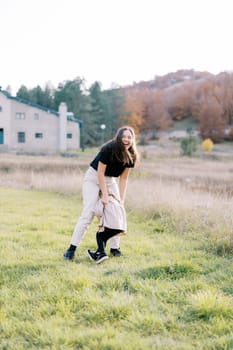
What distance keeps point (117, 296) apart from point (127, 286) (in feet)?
1.24

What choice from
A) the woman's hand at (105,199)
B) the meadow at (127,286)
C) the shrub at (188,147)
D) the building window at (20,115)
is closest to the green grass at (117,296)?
the meadow at (127,286)

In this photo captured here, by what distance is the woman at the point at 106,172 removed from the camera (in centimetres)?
490

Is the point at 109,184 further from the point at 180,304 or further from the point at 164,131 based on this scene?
the point at 164,131

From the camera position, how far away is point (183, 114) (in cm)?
9712

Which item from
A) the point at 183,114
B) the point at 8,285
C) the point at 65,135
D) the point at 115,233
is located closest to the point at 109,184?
the point at 115,233

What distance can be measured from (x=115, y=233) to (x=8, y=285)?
151cm

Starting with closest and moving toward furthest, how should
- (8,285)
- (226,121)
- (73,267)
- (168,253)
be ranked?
(8,285) → (73,267) → (168,253) → (226,121)

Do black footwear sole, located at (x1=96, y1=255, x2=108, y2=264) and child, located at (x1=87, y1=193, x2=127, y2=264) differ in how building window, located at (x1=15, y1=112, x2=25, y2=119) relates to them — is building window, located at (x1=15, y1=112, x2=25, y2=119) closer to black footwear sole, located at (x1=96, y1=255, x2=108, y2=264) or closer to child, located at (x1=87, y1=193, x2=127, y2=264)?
child, located at (x1=87, y1=193, x2=127, y2=264)

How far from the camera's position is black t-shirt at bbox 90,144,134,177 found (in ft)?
16.1

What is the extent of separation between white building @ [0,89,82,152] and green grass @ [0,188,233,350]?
114 feet

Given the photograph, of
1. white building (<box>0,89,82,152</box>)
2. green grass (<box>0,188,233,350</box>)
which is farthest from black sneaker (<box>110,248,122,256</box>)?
white building (<box>0,89,82,152</box>)

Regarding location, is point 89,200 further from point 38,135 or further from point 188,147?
point 38,135

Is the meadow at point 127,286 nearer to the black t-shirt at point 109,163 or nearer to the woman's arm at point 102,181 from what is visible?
the woman's arm at point 102,181

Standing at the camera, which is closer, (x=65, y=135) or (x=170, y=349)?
(x=170, y=349)
